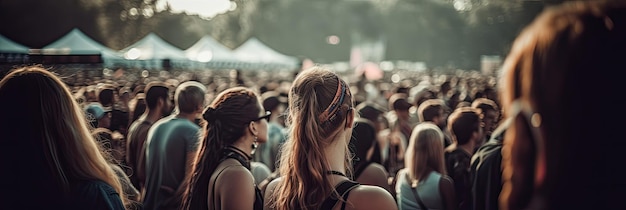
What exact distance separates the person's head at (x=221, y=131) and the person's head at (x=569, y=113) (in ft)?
7.43

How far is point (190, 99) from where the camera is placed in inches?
226

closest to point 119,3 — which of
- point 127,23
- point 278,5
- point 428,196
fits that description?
point 127,23

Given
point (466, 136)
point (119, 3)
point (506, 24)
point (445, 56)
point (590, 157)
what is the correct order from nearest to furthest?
point (590, 157), point (466, 136), point (119, 3), point (506, 24), point (445, 56)

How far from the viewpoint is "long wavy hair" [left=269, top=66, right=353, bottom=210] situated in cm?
280

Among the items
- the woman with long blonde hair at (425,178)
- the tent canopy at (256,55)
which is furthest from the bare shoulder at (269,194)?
the tent canopy at (256,55)

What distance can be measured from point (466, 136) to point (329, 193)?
10.3ft

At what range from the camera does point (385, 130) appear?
786 centimetres

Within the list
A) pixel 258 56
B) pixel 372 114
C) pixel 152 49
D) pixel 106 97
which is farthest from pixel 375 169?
pixel 258 56

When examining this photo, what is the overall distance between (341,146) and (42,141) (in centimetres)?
118

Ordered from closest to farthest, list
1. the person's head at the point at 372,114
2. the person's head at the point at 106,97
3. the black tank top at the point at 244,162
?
the black tank top at the point at 244,162 → the person's head at the point at 372,114 → the person's head at the point at 106,97

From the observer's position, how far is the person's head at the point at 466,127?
18.4ft

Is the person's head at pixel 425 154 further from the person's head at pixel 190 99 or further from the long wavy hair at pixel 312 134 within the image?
the long wavy hair at pixel 312 134

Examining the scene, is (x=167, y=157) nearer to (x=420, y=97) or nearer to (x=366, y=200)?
(x=366, y=200)

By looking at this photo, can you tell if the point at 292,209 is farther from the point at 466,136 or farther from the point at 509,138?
the point at 466,136
